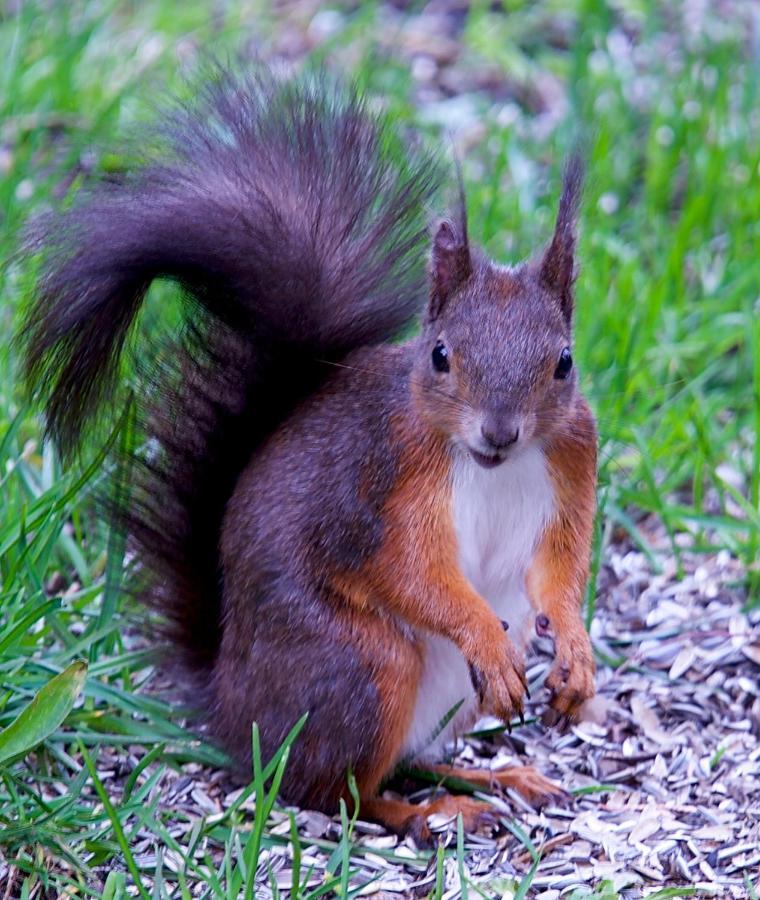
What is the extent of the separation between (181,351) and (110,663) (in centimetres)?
48

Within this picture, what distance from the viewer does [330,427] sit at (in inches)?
92.4

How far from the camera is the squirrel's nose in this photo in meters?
2.08

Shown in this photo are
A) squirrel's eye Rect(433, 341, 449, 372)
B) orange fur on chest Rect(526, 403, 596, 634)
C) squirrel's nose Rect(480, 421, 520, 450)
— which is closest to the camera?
squirrel's nose Rect(480, 421, 520, 450)

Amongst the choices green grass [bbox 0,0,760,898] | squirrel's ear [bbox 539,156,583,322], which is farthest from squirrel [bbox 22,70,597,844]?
green grass [bbox 0,0,760,898]

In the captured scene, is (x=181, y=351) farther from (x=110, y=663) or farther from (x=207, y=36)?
(x=207, y=36)

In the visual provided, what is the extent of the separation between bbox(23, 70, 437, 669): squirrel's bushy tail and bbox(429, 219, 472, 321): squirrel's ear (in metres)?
0.19

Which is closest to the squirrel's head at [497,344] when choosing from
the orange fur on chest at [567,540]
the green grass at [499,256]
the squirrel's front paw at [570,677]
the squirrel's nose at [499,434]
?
the squirrel's nose at [499,434]

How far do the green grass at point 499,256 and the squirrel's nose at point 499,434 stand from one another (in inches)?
18.9

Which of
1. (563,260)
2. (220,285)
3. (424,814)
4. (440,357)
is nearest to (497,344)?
(440,357)

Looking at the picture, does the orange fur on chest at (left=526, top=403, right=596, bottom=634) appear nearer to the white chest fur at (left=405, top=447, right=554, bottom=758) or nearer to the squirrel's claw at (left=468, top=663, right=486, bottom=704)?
the white chest fur at (left=405, top=447, right=554, bottom=758)

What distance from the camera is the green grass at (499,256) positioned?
7.39 feet

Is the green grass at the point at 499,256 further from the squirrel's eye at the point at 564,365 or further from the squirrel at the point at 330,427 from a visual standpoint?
the squirrel's eye at the point at 564,365

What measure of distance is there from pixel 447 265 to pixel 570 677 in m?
0.59

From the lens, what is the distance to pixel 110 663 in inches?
97.4
